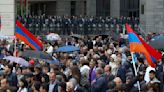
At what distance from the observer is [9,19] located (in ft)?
125

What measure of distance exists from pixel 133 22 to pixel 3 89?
33148mm

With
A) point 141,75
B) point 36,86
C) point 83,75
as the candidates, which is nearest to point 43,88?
point 36,86

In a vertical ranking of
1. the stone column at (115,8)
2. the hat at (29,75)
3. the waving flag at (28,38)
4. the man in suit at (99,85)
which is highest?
the stone column at (115,8)

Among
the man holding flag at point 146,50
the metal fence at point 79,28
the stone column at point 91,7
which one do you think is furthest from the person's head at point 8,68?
the stone column at point 91,7

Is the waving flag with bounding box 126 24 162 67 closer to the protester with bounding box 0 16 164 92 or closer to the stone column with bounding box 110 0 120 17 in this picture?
the protester with bounding box 0 16 164 92

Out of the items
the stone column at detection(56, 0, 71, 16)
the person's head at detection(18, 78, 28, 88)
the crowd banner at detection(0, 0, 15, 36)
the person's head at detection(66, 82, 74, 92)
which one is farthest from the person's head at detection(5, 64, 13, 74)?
the stone column at detection(56, 0, 71, 16)

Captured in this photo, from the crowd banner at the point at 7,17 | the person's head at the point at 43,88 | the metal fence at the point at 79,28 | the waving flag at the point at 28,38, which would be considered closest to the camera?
the person's head at the point at 43,88

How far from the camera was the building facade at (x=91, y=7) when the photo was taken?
55.7 meters

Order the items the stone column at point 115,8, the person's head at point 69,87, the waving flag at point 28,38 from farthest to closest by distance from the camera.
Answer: the stone column at point 115,8 < the waving flag at point 28,38 < the person's head at point 69,87

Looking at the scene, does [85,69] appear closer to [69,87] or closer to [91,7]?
[69,87]

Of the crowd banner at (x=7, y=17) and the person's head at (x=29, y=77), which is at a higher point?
the crowd banner at (x=7, y=17)

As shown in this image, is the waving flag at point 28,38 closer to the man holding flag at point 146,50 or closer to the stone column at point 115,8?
the man holding flag at point 146,50

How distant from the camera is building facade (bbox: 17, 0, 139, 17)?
183ft

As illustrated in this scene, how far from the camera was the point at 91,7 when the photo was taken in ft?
192
